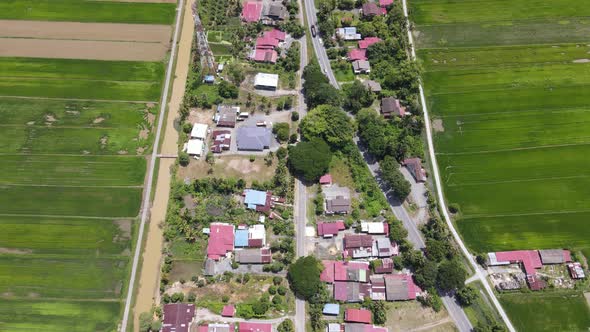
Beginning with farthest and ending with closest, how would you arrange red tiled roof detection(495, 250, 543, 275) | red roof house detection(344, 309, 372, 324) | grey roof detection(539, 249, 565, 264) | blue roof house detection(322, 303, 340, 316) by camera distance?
grey roof detection(539, 249, 565, 264) → red tiled roof detection(495, 250, 543, 275) → blue roof house detection(322, 303, 340, 316) → red roof house detection(344, 309, 372, 324)

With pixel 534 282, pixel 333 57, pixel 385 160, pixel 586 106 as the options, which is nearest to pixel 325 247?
pixel 385 160

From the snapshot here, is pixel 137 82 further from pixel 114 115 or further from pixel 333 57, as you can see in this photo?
pixel 333 57

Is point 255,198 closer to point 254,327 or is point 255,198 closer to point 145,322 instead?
point 254,327

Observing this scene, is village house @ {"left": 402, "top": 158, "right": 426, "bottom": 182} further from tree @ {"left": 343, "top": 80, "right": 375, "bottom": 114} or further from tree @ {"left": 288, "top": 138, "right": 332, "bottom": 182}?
tree @ {"left": 288, "top": 138, "right": 332, "bottom": 182}

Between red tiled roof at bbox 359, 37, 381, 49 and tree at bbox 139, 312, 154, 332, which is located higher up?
red tiled roof at bbox 359, 37, 381, 49

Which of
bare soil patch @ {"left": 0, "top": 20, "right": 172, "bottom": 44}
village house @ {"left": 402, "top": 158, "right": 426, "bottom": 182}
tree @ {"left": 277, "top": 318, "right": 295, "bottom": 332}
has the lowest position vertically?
tree @ {"left": 277, "top": 318, "right": 295, "bottom": 332}

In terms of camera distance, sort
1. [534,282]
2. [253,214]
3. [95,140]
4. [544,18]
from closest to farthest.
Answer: [534,282] < [253,214] < [95,140] < [544,18]

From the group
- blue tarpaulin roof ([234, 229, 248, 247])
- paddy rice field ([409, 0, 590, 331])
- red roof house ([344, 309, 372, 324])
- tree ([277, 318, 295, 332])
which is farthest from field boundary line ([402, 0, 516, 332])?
blue tarpaulin roof ([234, 229, 248, 247])
